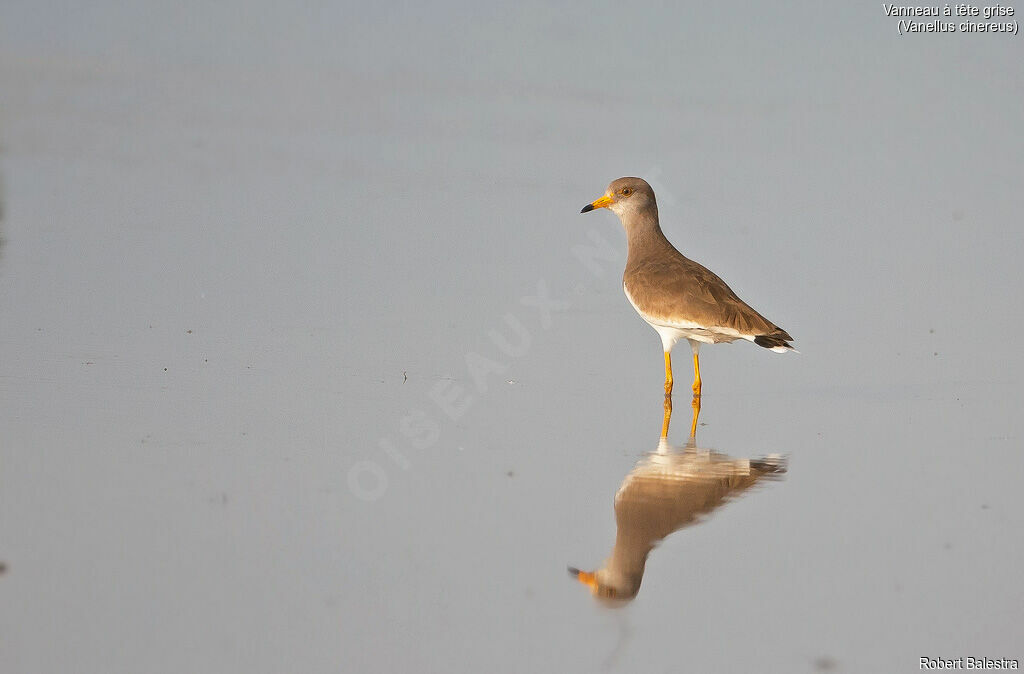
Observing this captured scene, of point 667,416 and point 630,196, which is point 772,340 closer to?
point 667,416

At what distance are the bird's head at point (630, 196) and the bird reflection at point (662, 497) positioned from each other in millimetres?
3000

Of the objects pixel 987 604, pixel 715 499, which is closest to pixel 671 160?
pixel 715 499

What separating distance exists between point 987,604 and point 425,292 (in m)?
6.30

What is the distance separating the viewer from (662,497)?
6426mm

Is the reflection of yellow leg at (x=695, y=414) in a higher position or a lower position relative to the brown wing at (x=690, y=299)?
lower

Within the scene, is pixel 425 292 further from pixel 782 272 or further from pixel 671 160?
pixel 671 160

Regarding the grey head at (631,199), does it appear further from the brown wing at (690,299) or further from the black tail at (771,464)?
the black tail at (771,464)

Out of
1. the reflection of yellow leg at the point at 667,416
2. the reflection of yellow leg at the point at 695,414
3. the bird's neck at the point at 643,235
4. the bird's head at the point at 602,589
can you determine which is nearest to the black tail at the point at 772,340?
the reflection of yellow leg at the point at 695,414

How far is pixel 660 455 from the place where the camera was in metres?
7.26

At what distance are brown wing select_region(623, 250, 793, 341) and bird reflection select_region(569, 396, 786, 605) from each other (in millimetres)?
1224

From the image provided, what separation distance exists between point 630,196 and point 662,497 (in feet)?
14.8

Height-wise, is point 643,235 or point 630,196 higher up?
point 630,196

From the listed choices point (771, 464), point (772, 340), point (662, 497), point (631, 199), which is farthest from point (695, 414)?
point (631, 199)

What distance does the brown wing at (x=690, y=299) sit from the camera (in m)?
8.81
